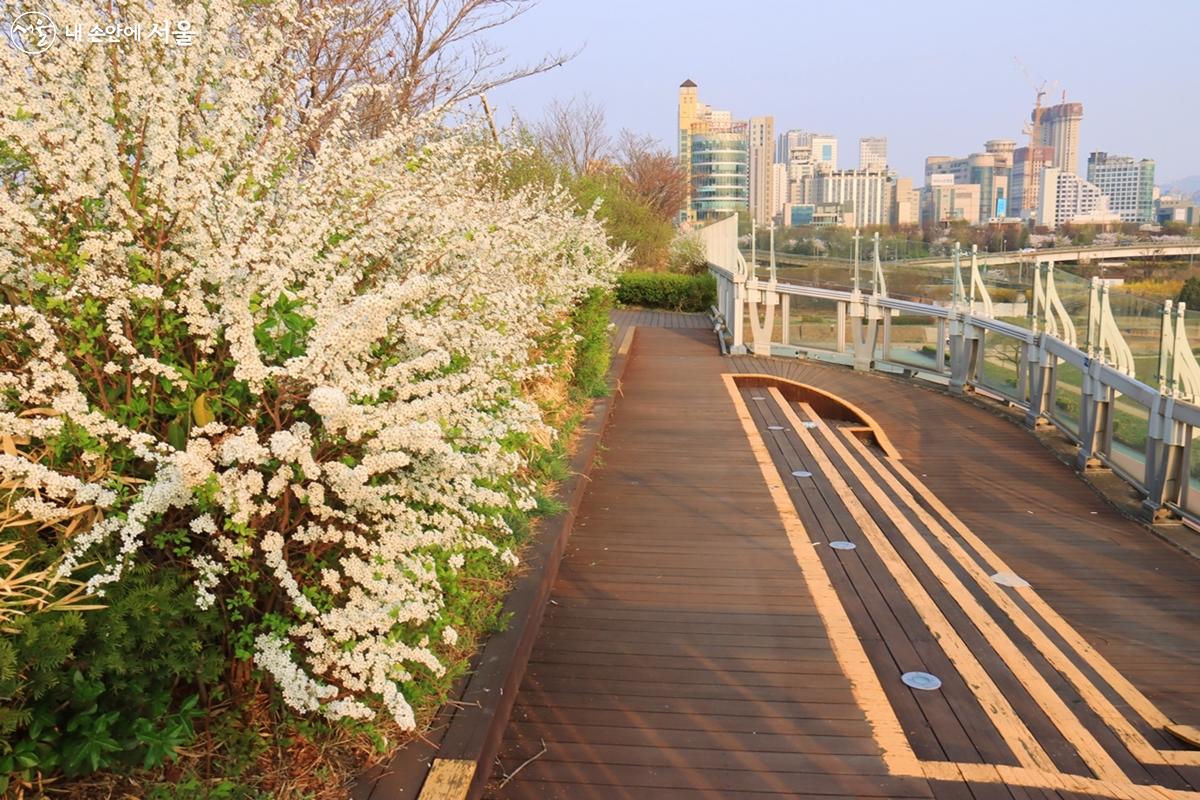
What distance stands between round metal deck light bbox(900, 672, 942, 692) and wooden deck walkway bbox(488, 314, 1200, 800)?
4 centimetres

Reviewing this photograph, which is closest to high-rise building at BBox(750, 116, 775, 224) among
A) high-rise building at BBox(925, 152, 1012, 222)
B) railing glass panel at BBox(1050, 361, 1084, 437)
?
high-rise building at BBox(925, 152, 1012, 222)

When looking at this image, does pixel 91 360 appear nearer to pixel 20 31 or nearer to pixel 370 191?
pixel 370 191

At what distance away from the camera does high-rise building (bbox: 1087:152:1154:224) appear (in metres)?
40.7

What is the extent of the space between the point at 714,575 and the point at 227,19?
3.48m

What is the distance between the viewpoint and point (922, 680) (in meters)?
4.11

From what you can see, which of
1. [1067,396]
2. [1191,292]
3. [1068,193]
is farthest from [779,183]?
[1191,292]

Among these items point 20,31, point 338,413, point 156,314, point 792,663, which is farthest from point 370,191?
point 792,663

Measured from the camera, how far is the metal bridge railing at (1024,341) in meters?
7.50

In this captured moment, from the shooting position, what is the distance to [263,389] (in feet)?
9.07

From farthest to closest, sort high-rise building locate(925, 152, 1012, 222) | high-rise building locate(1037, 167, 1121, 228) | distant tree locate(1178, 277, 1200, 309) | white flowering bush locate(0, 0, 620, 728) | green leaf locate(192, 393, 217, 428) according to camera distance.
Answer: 1. high-rise building locate(1037, 167, 1121, 228)
2. high-rise building locate(925, 152, 1012, 222)
3. distant tree locate(1178, 277, 1200, 309)
4. green leaf locate(192, 393, 217, 428)
5. white flowering bush locate(0, 0, 620, 728)

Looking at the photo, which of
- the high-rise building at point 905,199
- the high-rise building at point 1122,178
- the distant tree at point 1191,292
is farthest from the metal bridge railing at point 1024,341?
the high-rise building at point 1122,178

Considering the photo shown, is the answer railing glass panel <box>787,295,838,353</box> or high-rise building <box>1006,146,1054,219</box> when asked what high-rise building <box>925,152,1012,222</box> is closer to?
high-rise building <box>1006,146,1054,219</box>

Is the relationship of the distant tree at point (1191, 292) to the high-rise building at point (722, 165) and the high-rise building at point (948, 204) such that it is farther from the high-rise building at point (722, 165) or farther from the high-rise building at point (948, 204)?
the high-rise building at point (722, 165)

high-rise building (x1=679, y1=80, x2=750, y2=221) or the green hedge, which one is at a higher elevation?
high-rise building (x1=679, y1=80, x2=750, y2=221)
